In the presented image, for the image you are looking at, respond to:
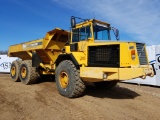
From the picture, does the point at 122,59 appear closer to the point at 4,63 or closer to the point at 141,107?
the point at 141,107

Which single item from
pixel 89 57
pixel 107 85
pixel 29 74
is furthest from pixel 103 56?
pixel 29 74

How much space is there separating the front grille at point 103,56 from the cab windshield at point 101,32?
75 centimetres

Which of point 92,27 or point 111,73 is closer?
point 111,73

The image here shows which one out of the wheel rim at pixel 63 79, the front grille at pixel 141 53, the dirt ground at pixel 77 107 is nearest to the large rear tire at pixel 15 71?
the dirt ground at pixel 77 107

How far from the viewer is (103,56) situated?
694cm

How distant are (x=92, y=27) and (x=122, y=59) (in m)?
1.86

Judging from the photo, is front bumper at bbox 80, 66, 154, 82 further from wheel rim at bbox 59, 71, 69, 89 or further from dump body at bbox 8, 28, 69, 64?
dump body at bbox 8, 28, 69, 64

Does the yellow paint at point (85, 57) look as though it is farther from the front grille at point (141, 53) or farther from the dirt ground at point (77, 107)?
the dirt ground at point (77, 107)

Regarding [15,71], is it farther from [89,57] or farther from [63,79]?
[89,57]

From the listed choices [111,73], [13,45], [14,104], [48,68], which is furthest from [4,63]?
[111,73]

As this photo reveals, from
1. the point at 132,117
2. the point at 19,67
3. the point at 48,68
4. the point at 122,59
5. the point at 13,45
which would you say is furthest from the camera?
the point at 13,45

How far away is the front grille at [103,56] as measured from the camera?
6617mm

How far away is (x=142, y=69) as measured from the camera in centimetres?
652

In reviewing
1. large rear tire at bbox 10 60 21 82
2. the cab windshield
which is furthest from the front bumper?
large rear tire at bbox 10 60 21 82
